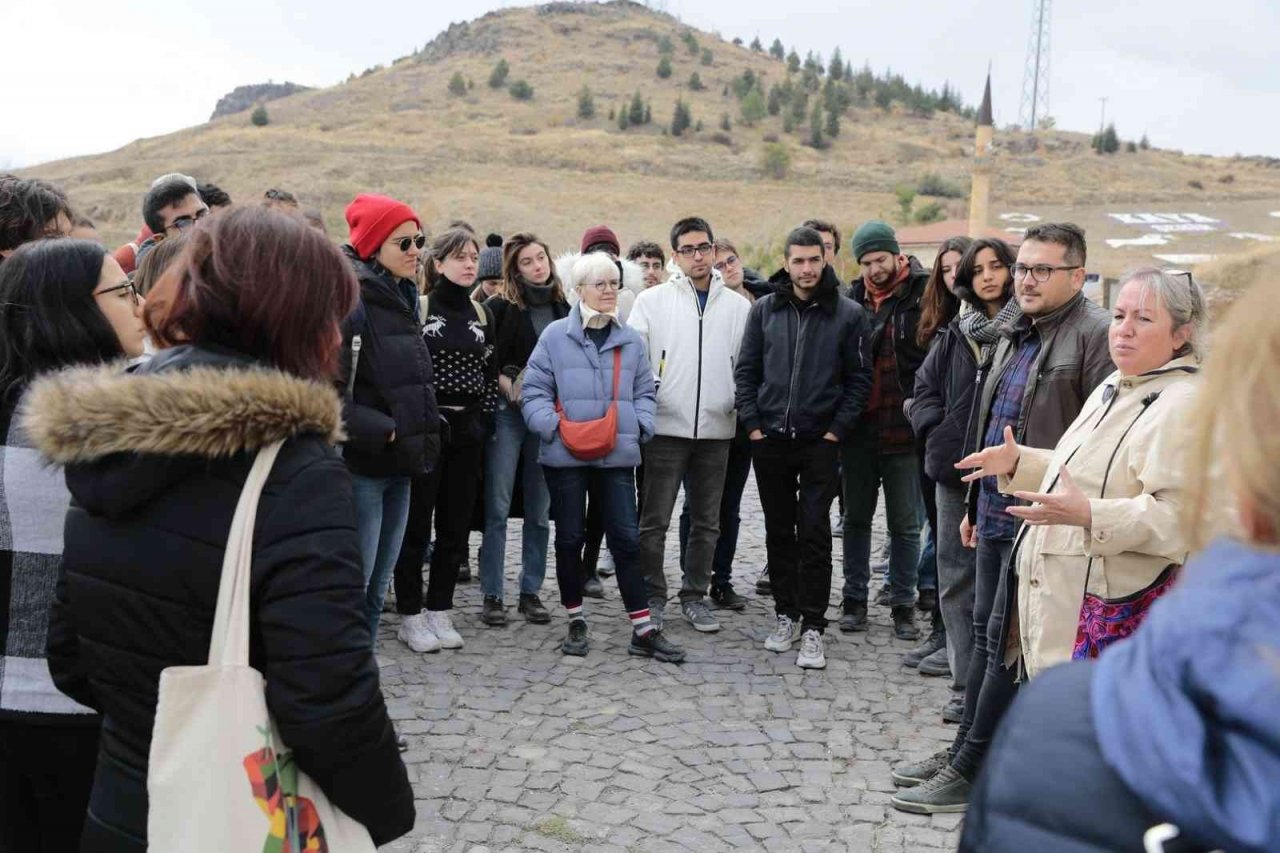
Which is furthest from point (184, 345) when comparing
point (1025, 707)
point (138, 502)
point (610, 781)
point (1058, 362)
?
point (1058, 362)

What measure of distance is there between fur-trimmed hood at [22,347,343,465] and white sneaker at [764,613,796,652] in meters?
4.34

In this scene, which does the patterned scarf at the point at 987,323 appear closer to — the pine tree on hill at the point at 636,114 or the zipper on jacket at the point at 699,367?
the zipper on jacket at the point at 699,367

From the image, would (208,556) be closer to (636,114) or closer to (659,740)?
(659,740)

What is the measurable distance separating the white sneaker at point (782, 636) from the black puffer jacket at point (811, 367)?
3.34ft

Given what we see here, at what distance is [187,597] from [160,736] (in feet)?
0.77

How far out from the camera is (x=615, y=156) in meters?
72.3

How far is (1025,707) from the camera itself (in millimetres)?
1181

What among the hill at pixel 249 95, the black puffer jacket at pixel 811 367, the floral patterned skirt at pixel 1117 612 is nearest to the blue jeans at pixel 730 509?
the black puffer jacket at pixel 811 367

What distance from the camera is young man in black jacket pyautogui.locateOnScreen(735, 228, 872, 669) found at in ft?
19.4

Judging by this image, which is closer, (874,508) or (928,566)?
(874,508)

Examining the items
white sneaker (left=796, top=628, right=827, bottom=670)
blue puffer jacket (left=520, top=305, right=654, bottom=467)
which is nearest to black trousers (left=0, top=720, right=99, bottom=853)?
blue puffer jacket (left=520, top=305, right=654, bottom=467)

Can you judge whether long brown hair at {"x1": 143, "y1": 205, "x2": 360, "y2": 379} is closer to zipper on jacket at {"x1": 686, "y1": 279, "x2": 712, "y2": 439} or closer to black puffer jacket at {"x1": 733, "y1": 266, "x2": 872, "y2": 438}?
black puffer jacket at {"x1": 733, "y1": 266, "x2": 872, "y2": 438}

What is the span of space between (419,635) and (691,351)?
7.13 ft

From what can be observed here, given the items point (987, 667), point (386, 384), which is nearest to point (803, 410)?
point (987, 667)
